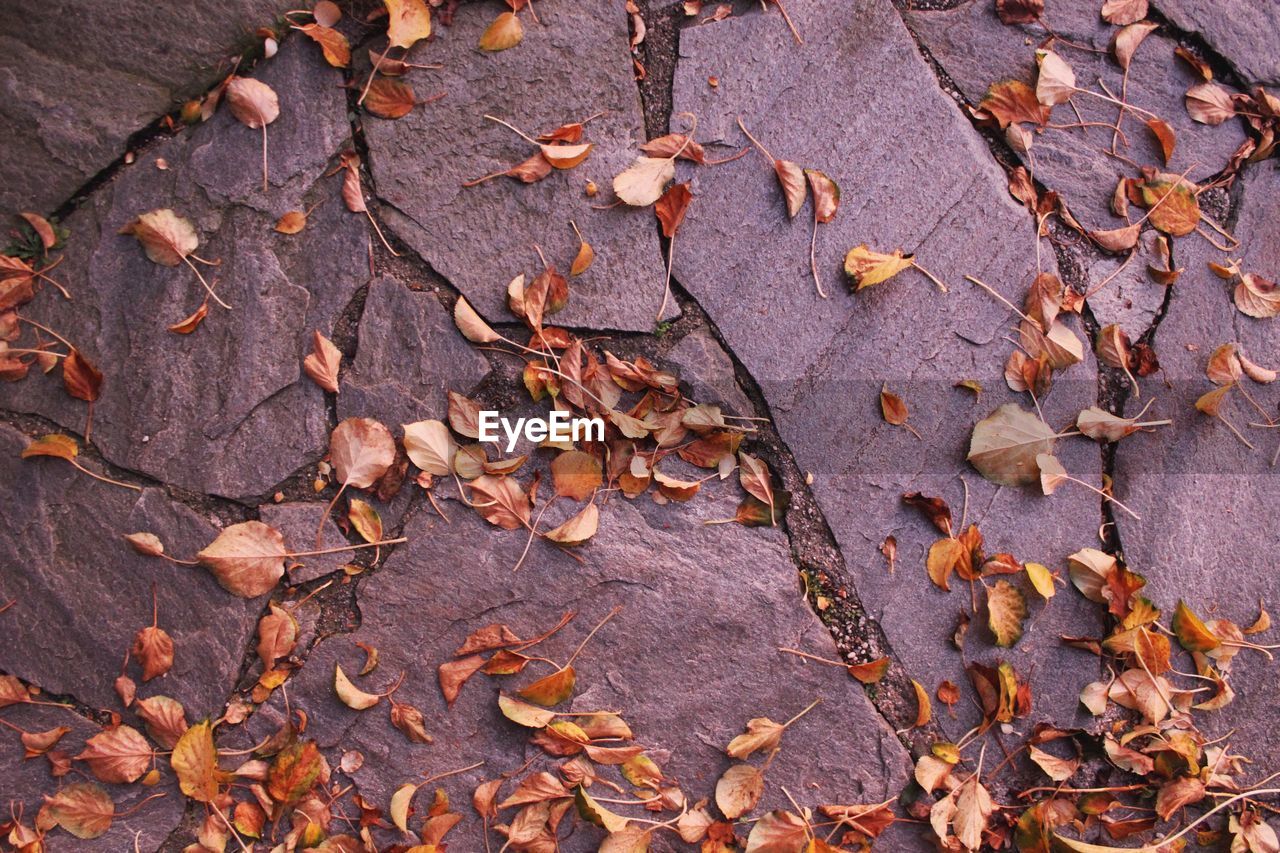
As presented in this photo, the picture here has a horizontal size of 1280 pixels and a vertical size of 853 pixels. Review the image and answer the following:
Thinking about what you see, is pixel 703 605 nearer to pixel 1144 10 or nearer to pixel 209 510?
pixel 209 510

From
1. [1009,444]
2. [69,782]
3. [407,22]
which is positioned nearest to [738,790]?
[1009,444]

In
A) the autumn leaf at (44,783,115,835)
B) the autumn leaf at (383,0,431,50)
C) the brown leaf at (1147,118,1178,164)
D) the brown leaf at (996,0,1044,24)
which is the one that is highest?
the autumn leaf at (383,0,431,50)

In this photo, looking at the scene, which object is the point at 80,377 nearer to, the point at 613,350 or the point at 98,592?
the point at 98,592

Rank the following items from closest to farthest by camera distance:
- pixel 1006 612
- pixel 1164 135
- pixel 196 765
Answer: pixel 196 765
pixel 1006 612
pixel 1164 135

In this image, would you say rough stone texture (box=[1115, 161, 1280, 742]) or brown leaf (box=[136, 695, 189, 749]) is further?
rough stone texture (box=[1115, 161, 1280, 742])

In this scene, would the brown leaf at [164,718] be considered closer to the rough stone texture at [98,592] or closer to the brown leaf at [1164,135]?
the rough stone texture at [98,592]

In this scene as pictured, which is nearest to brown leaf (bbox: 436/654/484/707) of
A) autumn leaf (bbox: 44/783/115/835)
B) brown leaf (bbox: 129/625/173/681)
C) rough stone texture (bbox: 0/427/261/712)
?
rough stone texture (bbox: 0/427/261/712)

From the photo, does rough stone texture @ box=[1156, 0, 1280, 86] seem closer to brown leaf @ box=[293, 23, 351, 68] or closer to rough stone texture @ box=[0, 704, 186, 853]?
brown leaf @ box=[293, 23, 351, 68]
